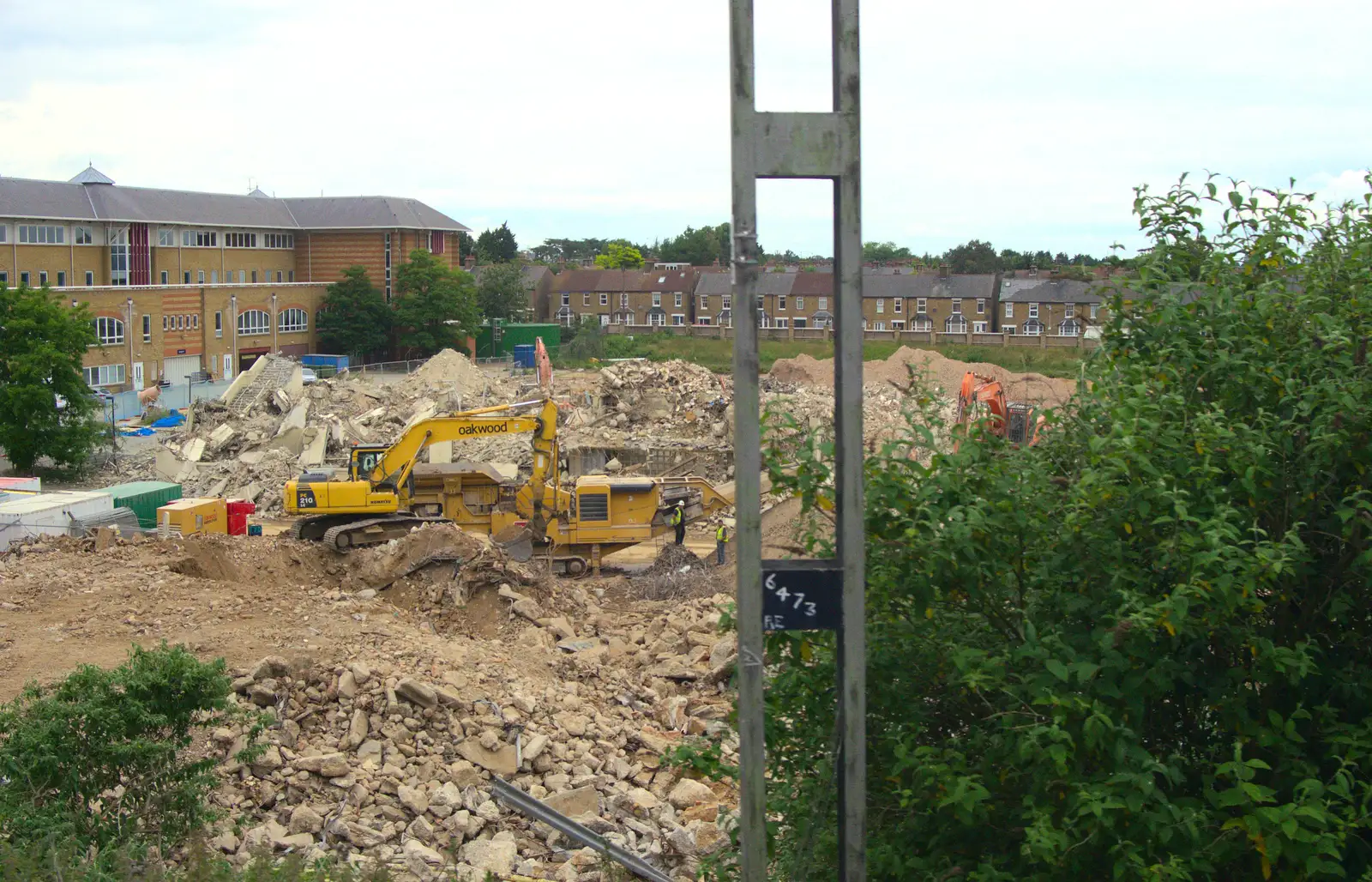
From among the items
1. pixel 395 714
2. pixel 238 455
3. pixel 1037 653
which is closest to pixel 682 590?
pixel 395 714

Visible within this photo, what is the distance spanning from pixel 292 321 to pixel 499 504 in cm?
4292

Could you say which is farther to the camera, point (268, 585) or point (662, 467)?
point (662, 467)

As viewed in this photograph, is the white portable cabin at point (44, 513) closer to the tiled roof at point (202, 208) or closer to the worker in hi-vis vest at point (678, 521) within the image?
the worker in hi-vis vest at point (678, 521)

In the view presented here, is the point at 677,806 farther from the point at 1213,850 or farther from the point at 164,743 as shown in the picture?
the point at 1213,850

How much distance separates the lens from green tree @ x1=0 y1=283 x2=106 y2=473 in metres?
34.1

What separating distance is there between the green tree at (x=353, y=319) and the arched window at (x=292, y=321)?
2.61 ft

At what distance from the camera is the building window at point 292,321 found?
61.9 m

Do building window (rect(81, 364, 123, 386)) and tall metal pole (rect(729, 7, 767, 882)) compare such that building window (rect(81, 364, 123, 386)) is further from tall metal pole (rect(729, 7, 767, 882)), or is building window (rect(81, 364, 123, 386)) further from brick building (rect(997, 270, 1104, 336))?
tall metal pole (rect(729, 7, 767, 882))

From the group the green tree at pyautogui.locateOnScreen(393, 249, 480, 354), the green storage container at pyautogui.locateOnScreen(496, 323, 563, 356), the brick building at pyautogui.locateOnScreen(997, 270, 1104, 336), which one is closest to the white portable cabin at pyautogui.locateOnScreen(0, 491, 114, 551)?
the green tree at pyautogui.locateOnScreen(393, 249, 480, 354)

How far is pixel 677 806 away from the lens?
40.4 feet

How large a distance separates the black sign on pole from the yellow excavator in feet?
58.3

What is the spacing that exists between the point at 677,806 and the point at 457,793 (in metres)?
2.20

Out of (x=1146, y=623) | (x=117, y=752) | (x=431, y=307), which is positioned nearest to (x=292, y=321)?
(x=431, y=307)

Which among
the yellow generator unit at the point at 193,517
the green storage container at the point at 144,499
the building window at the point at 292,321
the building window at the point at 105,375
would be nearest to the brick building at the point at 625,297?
the building window at the point at 292,321
